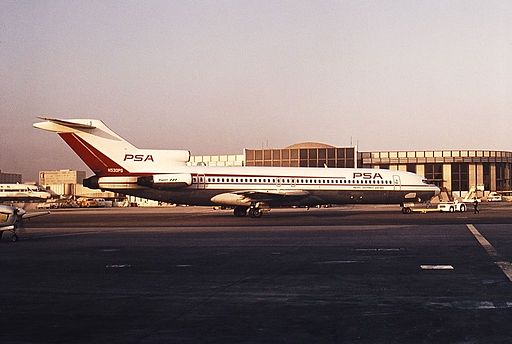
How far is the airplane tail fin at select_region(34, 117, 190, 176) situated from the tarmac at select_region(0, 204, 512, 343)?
20.0 metres

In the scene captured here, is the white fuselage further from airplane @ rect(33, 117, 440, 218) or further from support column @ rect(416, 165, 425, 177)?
support column @ rect(416, 165, 425, 177)

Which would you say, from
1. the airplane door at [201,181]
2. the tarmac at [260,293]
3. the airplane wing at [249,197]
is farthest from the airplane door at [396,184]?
the tarmac at [260,293]

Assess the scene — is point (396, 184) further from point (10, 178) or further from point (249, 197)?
point (10, 178)

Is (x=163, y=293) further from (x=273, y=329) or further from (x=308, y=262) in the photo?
(x=308, y=262)

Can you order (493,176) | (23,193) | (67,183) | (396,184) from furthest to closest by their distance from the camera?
(67,183), (493,176), (23,193), (396,184)

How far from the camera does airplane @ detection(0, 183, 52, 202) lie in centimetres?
8538

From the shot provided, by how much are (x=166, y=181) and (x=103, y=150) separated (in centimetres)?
506

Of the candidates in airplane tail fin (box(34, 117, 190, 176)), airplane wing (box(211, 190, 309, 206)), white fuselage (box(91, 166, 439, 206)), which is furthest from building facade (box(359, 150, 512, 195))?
airplane tail fin (box(34, 117, 190, 176))

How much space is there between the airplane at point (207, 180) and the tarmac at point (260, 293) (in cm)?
2023

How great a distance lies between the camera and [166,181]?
4262 cm

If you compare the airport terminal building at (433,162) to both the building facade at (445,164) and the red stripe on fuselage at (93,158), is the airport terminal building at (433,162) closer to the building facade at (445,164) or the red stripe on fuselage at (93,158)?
the building facade at (445,164)

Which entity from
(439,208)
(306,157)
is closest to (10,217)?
(439,208)

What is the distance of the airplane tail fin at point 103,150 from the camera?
134ft

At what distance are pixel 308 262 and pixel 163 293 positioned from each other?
19.3 ft
